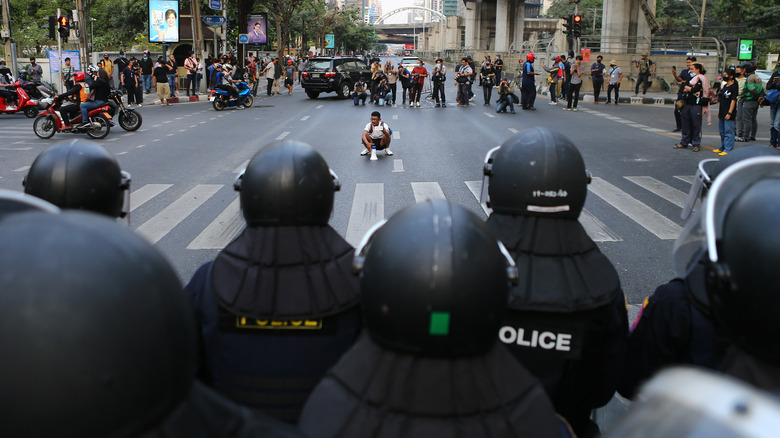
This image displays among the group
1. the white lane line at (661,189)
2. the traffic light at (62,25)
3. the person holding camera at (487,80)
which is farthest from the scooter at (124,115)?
the person holding camera at (487,80)

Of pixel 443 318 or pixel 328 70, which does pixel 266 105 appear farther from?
pixel 443 318

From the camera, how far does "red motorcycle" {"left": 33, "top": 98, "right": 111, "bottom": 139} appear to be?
50.6 feet

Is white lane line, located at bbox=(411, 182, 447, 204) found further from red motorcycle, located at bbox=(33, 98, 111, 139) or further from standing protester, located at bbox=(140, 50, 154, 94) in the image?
standing protester, located at bbox=(140, 50, 154, 94)

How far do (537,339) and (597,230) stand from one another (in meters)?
5.90

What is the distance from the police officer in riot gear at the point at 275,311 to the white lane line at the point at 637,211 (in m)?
6.29

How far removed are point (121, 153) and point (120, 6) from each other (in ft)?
148

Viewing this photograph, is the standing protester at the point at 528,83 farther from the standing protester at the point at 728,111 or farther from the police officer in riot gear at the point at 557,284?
the police officer in riot gear at the point at 557,284

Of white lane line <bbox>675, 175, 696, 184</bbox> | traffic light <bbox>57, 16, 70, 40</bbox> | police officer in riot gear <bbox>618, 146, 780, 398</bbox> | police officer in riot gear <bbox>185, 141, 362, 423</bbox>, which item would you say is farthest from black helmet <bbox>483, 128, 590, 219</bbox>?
traffic light <bbox>57, 16, 70, 40</bbox>

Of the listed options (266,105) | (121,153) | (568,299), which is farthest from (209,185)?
(266,105)

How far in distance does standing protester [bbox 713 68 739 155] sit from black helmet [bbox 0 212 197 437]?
14.5 metres

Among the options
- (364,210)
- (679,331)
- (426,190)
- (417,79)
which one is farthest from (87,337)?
(417,79)

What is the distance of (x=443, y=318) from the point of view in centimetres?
169

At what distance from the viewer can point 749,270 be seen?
1.70m

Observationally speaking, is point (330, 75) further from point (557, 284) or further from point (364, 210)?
point (557, 284)
